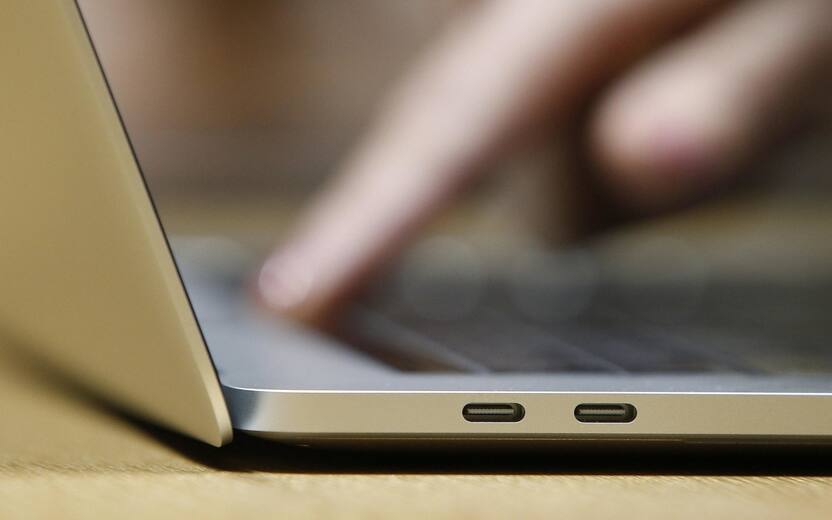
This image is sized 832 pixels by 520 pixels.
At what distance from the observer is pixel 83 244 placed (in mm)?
193

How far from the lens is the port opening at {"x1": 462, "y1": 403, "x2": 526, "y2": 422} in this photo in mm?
205

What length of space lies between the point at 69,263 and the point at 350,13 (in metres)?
1.43

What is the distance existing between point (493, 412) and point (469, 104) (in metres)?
0.51

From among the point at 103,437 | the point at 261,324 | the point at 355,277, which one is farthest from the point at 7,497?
the point at 355,277

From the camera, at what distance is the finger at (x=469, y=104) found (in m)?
0.63

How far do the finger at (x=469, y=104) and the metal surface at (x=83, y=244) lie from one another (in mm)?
357

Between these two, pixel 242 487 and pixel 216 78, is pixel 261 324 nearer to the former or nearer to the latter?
pixel 242 487

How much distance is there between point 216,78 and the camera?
1554mm

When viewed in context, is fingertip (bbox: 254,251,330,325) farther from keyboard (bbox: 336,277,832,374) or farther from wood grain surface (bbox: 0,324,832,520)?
wood grain surface (bbox: 0,324,832,520)

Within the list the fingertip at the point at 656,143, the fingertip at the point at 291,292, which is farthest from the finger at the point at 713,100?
the fingertip at the point at 291,292

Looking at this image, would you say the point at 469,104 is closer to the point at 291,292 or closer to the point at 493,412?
the point at 291,292

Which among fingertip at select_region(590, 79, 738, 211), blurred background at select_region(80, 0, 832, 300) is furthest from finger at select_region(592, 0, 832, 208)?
blurred background at select_region(80, 0, 832, 300)

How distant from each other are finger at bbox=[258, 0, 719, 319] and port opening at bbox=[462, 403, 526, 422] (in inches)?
14.1

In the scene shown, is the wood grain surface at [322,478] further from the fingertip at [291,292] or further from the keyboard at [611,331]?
the fingertip at [291,292]
